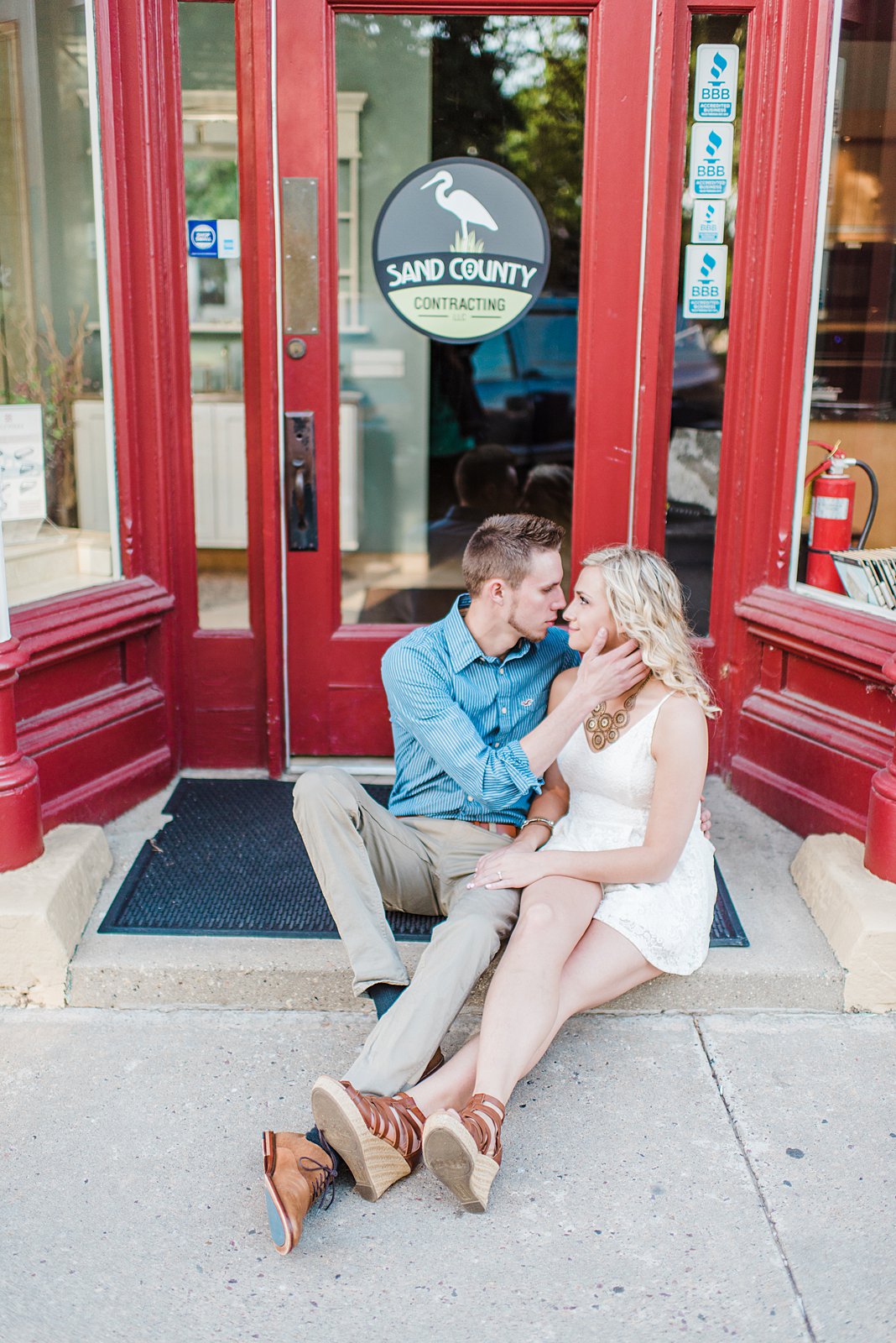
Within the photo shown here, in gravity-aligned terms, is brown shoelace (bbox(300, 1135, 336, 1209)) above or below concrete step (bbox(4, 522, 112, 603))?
below

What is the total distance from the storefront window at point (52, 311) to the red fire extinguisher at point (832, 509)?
215 centimetres

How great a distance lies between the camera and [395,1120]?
2.43m

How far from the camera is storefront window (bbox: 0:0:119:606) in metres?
3.59

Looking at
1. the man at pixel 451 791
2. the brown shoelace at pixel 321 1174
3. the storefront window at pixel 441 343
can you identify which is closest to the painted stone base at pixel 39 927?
the man at pixel 451 791

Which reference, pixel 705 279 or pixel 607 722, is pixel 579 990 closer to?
pixel 607 722

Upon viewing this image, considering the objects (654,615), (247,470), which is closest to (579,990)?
(654,615)

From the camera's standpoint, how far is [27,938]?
9.85 ft

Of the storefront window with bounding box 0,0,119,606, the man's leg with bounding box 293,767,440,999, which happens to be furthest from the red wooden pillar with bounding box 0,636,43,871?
the man's leg with bounding box 293,767,440,999

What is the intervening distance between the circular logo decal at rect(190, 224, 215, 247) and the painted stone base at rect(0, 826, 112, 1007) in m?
1.90

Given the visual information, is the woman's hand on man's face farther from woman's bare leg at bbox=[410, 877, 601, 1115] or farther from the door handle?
the door handle

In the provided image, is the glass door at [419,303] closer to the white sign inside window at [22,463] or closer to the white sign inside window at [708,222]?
the white sign inside window at [708,222]

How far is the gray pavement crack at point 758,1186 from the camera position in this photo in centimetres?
218

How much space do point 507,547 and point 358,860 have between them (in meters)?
0.81

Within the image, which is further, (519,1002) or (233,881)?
(233,881)
